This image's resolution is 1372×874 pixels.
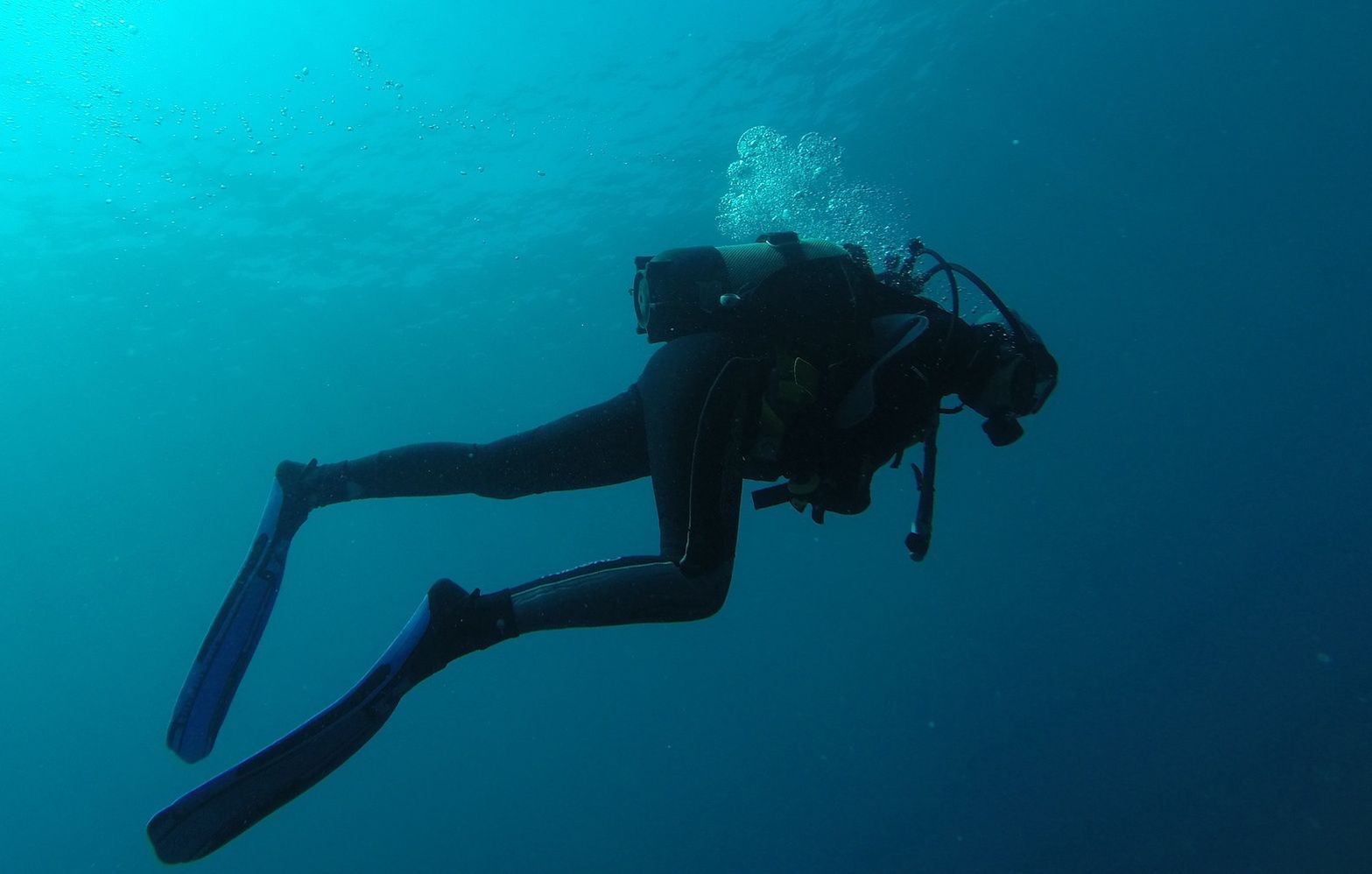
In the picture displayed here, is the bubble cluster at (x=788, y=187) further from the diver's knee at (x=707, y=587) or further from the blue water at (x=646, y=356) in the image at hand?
the diver's knee at (x=707, y=587)

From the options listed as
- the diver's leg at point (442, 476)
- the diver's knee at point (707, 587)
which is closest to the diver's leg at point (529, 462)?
the diver's leg at point (442, 476)

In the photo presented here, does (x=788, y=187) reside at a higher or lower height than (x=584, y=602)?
higher

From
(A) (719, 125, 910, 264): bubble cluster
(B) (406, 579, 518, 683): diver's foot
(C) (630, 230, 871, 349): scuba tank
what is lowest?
(B) (406, 579, 518, 683): diver's foot

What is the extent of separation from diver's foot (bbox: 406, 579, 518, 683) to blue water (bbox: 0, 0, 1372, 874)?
709 inches

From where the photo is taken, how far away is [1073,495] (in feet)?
Answer: 142

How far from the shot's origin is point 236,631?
4.09 m

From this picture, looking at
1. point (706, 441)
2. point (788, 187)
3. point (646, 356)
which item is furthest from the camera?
point (646, 356)

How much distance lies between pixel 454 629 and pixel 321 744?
0.62 metres

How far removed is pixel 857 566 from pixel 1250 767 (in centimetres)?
2989

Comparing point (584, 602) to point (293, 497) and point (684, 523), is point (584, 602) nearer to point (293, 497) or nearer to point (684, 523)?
point (684, 523)

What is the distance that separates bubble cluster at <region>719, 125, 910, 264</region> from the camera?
23250 millimetres

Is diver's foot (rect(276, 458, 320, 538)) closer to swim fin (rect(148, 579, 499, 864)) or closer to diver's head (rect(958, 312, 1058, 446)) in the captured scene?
swim fin (rect(148, 579, 499, 864))

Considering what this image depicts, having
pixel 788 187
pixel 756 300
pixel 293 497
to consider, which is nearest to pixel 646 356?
pixel 788 187

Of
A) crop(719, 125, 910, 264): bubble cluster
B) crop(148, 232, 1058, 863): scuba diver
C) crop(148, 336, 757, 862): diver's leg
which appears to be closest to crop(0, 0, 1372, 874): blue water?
crop(719, 125, 910, 264): bubble cluster
